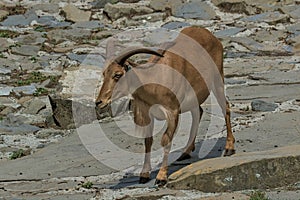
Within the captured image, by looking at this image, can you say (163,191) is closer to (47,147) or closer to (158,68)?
(158,68)

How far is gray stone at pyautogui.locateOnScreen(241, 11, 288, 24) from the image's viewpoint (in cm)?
1484

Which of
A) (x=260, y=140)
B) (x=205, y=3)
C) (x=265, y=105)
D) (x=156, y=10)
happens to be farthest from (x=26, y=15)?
(x=260, y=140)

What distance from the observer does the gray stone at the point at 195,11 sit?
1538cm

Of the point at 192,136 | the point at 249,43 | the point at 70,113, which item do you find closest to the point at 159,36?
the point at 249,43

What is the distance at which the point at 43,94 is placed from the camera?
11.2 m

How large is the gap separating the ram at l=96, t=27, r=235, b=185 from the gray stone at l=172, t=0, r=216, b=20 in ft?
24.8

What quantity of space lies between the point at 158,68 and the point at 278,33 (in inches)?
302

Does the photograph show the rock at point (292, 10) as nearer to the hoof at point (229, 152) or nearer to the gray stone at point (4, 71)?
the gray stone at point (4, 71)

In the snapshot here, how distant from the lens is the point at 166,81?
6895mm

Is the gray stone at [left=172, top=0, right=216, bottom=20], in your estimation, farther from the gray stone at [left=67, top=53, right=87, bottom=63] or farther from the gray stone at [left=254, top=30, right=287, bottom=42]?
the gray stone at [left=67, top=53, right=87, bottom=63]

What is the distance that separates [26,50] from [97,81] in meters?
A: 3.16

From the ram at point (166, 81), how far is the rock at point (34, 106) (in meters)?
3.26

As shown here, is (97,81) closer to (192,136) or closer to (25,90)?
(25,90)

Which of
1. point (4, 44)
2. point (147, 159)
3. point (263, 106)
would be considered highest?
point (147, 159)
